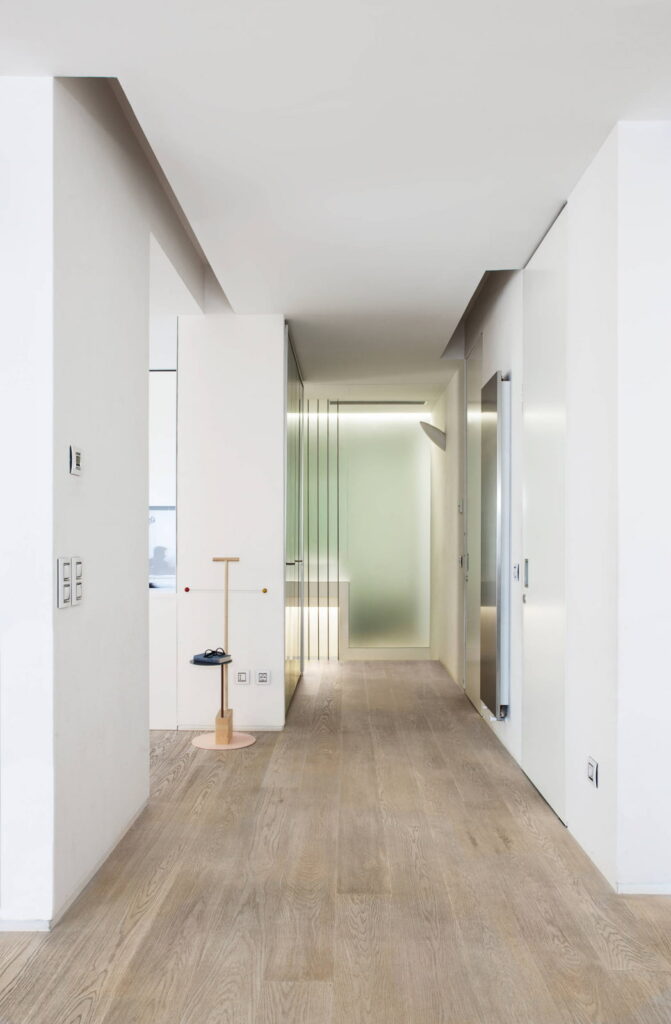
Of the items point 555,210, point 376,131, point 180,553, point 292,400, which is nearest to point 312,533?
point 292,400

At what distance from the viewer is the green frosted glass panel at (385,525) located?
8859 millimetres

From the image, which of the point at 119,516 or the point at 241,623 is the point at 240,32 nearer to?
the point at 119,516

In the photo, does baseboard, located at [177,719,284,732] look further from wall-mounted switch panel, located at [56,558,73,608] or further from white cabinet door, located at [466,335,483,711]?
wall-mounted switch panel, located at [56,558,73,608]

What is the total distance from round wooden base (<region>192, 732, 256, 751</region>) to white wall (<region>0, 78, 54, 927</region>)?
228 cm

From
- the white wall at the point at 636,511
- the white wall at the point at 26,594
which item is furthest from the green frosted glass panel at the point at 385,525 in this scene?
the white wall at the point at 26,594

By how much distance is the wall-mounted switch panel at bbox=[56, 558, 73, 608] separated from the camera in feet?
8.44

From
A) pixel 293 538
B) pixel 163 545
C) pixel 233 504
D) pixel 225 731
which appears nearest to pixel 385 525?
pixel 293 538

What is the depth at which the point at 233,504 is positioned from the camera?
529 cm

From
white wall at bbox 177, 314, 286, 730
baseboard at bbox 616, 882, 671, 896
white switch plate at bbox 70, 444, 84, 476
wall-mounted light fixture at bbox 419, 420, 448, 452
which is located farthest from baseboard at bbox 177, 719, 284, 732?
wall-mounted light fixture at bbox 419, 420, 448, 452

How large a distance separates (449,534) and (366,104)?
510cm

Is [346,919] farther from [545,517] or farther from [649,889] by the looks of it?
[545,517]

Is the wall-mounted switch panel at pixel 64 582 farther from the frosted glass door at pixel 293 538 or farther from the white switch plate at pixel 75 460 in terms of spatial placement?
the frosted glass door at pixel 293 538

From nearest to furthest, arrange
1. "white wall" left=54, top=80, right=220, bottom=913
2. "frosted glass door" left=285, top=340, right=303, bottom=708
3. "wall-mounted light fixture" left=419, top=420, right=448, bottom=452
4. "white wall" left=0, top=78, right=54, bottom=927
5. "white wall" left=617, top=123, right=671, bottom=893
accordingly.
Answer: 1. "white wall" left=0, top=78, right=54, bottom=927
2. "white wall" left=54, top=80, right=220, bottom=913
3. "white wall" left=617, top=123, right=671, bottom=893
4. "frosted glass door" left=285, top=340, right=303, bottom=708
5. "wall-mounted light fixture" left=419, top=420, right=448, bottom=452

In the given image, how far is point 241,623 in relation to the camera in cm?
524
